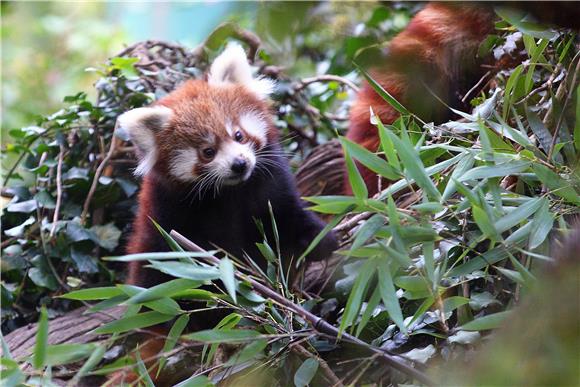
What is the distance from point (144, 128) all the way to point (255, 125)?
0.40m

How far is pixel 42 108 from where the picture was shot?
17.5 ft

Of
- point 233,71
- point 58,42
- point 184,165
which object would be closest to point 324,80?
point 233,71

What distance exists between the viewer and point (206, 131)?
2.51m

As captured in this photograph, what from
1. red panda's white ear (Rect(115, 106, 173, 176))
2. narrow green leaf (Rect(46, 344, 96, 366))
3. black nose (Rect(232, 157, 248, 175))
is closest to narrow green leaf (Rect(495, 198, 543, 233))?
narrow green leaf (Rect(46, 344, 96, 366))

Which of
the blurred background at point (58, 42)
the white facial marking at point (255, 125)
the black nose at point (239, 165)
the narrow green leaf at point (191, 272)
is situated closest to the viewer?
the narrow green leaf at point (191, 272)

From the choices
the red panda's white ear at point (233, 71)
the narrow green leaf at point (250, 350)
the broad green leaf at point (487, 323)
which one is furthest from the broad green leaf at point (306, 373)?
the red panda's white ear at point (233, 71)

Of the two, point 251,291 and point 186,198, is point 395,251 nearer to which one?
point 251,291

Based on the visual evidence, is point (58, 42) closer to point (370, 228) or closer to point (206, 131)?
point (206, 131)

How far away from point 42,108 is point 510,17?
14.5 feet

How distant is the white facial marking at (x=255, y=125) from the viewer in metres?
2.57

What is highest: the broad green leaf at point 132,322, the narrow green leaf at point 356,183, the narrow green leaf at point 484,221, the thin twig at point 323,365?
the narrow green leaf at point 356,183

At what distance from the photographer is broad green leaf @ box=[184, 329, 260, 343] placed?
1.41m

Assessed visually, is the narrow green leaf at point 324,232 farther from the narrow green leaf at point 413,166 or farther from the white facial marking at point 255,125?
the white facial marking at point 255,125

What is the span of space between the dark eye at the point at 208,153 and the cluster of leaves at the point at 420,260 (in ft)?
2.55
